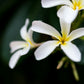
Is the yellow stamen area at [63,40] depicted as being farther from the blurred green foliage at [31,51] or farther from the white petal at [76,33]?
the blurred green foliage at [31,51]

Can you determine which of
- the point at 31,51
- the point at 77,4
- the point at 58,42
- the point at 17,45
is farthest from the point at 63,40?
the point at 31,51

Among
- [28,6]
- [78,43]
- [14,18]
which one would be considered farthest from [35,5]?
[78,43]

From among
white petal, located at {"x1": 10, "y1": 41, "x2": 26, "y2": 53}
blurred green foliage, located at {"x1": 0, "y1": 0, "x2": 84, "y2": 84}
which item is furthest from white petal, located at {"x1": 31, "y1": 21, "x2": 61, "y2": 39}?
blurred green foliage, located at {"x1": 0, "y1": 0, "x2": 84, "y2": 84}

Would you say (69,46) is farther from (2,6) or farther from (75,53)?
(2,6)

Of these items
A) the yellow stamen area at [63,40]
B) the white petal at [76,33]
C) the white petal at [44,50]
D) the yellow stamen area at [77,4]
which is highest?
the yellow stamen area at [77,4]

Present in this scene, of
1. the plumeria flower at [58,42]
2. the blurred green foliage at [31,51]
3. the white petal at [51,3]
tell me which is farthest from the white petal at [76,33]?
the blurred green foliage at [31,51]

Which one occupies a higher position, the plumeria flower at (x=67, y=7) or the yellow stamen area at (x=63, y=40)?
the plumeria flower at (x=67, y=7)
